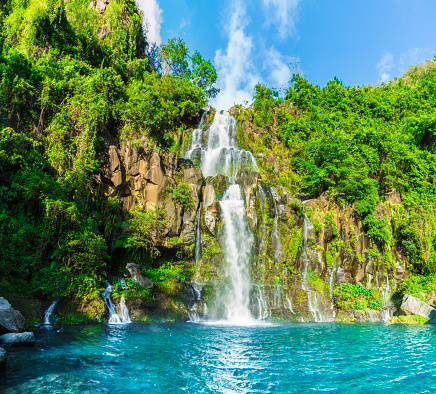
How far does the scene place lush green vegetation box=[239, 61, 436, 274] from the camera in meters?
21.4

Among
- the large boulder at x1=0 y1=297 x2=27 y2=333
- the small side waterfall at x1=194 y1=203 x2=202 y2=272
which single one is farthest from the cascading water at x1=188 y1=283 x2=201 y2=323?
the large boulder at x1=0 y1=297 x2=27 y2=333

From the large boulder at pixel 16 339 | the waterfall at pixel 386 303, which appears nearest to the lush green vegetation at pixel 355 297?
the waterfall at pixel 386 303

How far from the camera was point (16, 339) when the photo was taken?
344 inches

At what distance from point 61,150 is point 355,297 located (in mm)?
19457

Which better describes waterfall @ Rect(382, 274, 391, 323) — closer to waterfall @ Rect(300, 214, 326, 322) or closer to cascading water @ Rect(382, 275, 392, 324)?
cascading water @ Rect(382, 275, 392, 324)

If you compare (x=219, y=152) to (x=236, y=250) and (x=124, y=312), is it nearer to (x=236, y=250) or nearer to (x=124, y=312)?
(x=236, y=250)

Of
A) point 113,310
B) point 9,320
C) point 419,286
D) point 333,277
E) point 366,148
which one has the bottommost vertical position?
point 113,310

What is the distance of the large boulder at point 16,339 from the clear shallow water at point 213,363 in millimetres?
343

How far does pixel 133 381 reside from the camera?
21.6 ft

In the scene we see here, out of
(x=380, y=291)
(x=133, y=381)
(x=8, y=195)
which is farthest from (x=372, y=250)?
(x=8, y=195)

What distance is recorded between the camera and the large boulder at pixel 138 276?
15.2 metres

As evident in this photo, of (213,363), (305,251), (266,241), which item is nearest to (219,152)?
(266,241)

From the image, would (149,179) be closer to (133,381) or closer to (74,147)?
(74,147)

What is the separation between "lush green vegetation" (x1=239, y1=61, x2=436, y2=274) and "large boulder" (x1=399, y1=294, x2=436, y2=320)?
3.30 meters
